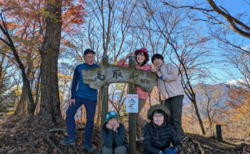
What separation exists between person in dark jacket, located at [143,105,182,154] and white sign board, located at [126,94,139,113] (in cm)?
62

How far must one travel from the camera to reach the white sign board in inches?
135

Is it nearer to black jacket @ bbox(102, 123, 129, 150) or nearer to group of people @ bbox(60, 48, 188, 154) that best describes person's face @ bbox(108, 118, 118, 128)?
group of people @ bbox(60, 48, 188, 154)

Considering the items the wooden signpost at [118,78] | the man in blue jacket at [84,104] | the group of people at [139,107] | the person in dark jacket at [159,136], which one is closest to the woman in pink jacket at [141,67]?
the group of people at [139,107]

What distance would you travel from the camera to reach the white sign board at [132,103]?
3.42 m

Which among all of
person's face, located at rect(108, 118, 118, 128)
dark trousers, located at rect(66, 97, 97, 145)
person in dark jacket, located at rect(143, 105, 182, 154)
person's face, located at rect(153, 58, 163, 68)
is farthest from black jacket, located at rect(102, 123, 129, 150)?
person's face, located at rect(153, 58, 163, 68)

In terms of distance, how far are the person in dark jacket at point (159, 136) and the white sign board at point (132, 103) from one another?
0.62 metres

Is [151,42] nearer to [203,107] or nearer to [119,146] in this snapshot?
[119,146]

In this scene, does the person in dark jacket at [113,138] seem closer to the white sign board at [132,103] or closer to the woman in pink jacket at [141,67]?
the white sign board at [132,103]

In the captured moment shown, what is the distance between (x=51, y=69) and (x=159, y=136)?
3.94m

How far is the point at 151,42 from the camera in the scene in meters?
9.77

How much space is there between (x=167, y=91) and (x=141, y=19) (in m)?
6.98

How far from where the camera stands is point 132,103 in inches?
135

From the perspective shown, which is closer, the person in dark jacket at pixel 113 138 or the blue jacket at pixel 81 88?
the person in dark jacket at pixel 113 138

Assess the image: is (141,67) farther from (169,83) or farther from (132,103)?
(132,103)
